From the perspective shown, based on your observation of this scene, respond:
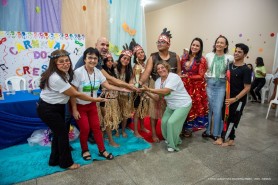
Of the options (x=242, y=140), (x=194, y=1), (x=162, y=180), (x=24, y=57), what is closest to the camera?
(x=162, y=180)

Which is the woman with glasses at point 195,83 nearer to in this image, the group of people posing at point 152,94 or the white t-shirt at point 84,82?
the group of people posing at point 152,94

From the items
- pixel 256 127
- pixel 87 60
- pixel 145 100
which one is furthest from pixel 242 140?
pixel 87 60

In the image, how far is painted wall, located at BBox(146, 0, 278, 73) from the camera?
5680 millimetres

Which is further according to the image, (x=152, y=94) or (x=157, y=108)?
(x=157, y=108)

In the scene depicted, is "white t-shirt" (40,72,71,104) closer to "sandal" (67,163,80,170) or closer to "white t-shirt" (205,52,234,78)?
"sandal" (67,163,80,170)

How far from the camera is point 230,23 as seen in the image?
6.40m

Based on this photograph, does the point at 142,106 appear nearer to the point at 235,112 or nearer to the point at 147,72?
the point at 147,72

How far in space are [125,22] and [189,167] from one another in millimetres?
3103

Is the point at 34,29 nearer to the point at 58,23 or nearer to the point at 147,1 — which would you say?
the point at 58,23

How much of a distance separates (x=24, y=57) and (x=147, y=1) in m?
5.79

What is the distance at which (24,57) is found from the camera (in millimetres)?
3383

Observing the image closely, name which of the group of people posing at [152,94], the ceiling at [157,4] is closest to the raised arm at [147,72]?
the group of people posing at [152,94]

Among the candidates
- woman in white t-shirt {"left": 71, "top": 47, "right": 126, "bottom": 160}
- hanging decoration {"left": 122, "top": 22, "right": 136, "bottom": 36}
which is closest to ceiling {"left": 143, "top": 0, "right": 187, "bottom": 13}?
hanging decoration {"left": 122, "top": 22, "right": 136, "bottom": 36}

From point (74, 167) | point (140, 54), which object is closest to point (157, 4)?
point (140, 54)
